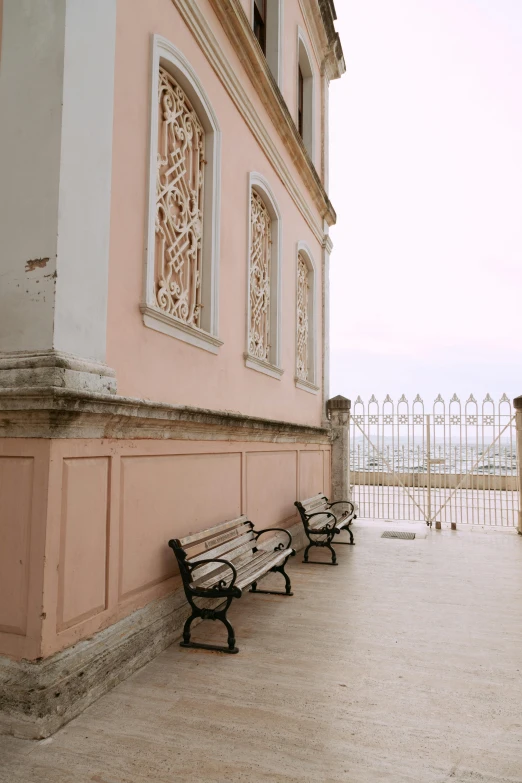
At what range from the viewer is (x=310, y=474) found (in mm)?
10242

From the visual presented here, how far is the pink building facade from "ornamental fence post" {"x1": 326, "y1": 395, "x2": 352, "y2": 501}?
475 centimetres

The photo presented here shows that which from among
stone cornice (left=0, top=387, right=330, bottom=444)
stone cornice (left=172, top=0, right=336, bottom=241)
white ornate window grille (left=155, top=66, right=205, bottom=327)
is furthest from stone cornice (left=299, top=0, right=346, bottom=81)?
stone cornice (left=0, top=387, right=330, bottom=444)

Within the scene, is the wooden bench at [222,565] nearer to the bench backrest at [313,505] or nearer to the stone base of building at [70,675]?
the stone base of building at [70,675]

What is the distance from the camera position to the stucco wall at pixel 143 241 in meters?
4.26

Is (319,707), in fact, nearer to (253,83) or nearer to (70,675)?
(70,675)

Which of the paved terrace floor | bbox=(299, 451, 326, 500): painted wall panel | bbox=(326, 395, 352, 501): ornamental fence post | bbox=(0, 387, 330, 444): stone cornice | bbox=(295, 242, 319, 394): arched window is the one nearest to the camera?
the paved terrace floor

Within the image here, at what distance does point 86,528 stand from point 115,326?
1.45m

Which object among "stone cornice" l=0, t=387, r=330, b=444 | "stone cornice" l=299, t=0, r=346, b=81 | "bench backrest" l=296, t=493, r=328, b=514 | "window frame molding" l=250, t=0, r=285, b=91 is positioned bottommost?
"bench backrest" l=296, t=493, r=328, b=514

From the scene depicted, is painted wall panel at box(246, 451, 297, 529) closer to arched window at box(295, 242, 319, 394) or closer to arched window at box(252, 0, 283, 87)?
arched window at box(295, 242, 319, 394)

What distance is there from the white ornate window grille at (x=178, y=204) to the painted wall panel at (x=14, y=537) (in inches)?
81.3

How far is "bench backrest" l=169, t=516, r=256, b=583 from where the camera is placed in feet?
15.1

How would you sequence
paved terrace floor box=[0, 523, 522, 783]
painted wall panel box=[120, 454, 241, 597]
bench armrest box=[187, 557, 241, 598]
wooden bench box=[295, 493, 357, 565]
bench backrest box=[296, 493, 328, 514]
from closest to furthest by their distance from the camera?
paved terrace floor box=[0, 523, 522, 783] < painted wall panel box=[120, 454, 241, 597] < bench armrest box=[187, 557, 241, 598] < wooden bench box=[295, 493, 357, 565] < bench backrest box=[296, 493, 328, 514]

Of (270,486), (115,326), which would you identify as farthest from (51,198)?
(270,486)

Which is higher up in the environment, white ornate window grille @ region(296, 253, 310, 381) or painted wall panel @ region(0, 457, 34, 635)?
white ornate window grille @ region(296, 253, 310, 381)
